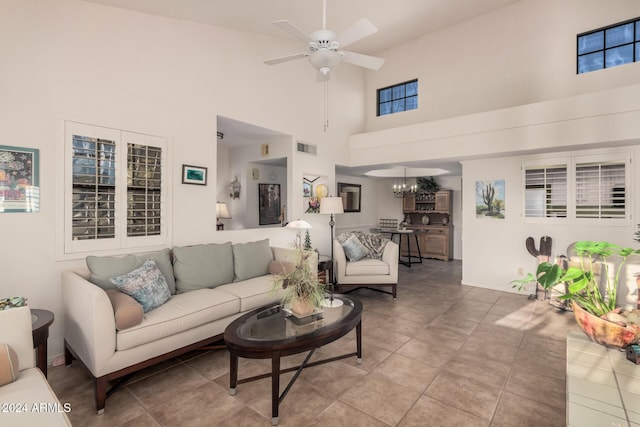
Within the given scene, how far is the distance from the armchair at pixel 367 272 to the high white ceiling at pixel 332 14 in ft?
7.11

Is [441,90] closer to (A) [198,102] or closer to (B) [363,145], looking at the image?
(B) [363,145]

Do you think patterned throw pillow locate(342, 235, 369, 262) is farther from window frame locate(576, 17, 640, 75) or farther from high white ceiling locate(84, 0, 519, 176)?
window frame locate(576, 17, 640, 75)

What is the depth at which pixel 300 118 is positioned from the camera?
203 inches

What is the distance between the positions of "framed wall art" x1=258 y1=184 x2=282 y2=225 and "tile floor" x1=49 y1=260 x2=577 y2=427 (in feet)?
10.4

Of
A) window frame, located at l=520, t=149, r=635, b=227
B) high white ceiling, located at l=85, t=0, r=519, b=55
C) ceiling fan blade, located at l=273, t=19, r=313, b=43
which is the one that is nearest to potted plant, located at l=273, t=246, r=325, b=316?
ceiling fan blade, located at l=273, t=19, r=313, b=43

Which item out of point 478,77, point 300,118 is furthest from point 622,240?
point 300,118

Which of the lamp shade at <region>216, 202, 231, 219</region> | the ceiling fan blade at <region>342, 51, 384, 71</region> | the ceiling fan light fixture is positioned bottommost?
the lamp shade at <region>216, 202, 231, 219</region>

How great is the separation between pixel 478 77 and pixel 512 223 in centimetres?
261

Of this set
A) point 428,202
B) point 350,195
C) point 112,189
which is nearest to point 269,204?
point 350,195

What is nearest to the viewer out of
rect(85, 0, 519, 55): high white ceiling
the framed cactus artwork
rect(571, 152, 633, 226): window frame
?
rect(85, 0, 519, 55): high white ceiling

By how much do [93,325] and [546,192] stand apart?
228 inches

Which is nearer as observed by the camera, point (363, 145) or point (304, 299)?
point (304, 299)

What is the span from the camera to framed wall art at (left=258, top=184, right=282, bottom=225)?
20.0 ft

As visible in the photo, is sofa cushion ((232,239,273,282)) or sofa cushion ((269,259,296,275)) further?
sofa cushion ((269,259,296,275))
